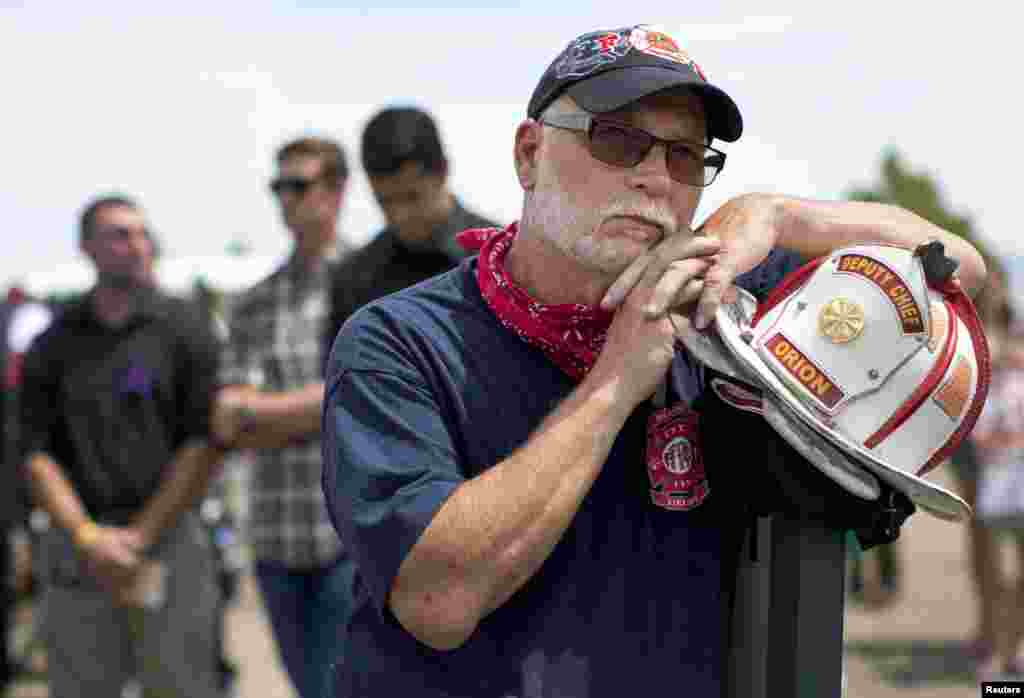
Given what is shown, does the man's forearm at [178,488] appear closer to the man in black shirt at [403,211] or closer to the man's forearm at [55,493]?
the man's forearm at [55,493]

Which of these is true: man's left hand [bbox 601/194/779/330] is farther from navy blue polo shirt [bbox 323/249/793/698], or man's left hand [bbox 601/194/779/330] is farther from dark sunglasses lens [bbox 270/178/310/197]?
dark sunglasses lens [bbox 270/178/310/197]

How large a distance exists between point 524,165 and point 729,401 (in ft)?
1.79

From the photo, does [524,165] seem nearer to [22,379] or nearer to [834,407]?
[834,407]

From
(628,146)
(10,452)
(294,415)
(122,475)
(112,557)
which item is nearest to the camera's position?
(628,146)

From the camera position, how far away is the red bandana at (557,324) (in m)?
2.35

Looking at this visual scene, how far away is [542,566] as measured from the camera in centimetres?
227

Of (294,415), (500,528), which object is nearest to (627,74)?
(500,528)

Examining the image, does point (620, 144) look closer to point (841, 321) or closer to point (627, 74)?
point (627, 74)

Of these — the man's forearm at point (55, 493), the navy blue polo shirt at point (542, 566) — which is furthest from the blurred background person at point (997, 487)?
the navy blue polo shirt at point (542, 566)

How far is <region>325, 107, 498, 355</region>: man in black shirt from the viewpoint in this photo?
4.64 m

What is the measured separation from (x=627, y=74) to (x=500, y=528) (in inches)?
26.9

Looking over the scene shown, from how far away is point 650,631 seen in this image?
7.45 feet

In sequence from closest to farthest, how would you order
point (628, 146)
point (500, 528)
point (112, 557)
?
point (500, 528) → point (628, 146) → point (112, 557)

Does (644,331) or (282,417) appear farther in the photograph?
(282,417)
